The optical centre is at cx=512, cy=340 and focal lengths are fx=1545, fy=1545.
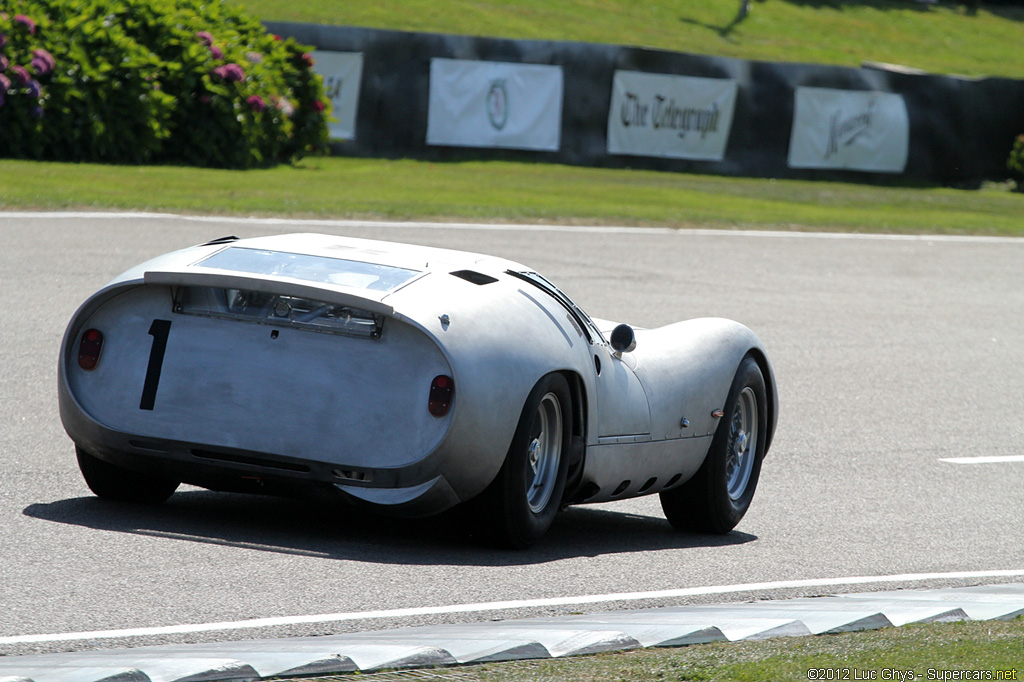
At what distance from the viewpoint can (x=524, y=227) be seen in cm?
1777

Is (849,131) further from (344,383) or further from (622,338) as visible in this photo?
(344,383)

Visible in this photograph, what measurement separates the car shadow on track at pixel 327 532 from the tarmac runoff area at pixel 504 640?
3.08 ft

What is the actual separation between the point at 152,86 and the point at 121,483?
16249mm

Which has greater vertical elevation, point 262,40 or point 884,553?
point 262,40

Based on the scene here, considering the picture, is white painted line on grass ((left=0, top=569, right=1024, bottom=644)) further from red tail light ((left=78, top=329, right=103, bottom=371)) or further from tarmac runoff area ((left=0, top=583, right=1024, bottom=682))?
red tail light ((left=78, top=329, right=103, bottom=371))

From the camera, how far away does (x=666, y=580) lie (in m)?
5.80

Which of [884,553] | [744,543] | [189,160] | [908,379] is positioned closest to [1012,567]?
[884,553]

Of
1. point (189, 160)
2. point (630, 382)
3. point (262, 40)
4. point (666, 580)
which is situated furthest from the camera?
point (262, 40)

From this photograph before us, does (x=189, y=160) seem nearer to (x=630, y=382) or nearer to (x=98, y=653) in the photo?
(x=630, y=382)

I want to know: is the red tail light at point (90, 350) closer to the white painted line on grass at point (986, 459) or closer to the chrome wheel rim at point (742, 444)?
the chrome wheel rim at point (742, 444)

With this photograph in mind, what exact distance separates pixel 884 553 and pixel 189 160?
17237 millimetres

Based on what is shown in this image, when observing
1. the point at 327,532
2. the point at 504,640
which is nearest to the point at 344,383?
the point at 327,532

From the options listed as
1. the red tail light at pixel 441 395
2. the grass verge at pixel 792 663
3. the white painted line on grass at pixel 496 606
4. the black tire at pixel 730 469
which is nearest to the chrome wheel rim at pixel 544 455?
the red tail light at pixel 441 395

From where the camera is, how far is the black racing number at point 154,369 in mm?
5730
